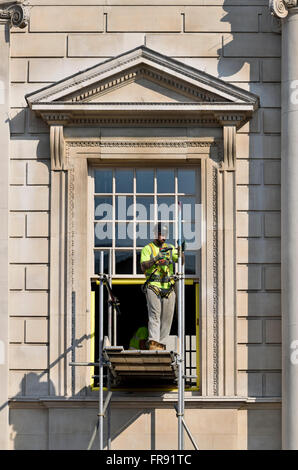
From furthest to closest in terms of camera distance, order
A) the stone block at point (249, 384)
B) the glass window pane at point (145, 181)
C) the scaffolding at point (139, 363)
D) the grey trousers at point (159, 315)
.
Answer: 1. the glass window pane at point (145, 181)
2. the stone block at point (249, 384)
3. the grey trousers at point (159, 315)
4. the scaffolding at point (139, 363)

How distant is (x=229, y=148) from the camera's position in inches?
1467

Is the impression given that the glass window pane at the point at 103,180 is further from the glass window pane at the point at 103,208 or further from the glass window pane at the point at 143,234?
the glass window pane at the point at 143,234

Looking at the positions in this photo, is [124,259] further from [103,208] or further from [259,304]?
[259,304]

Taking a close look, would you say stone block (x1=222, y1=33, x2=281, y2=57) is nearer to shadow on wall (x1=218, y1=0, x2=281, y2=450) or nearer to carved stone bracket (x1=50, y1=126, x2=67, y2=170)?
shadow on wall (x1=218, y1=0, x2=281, y2=450)

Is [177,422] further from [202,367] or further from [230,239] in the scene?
[230,239]

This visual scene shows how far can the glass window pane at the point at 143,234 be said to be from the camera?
37562 millimetres

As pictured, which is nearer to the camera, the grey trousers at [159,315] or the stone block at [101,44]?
the grey trousers at [159,315]

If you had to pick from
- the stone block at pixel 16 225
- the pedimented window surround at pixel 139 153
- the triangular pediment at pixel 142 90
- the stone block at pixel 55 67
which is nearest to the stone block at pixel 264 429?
the pedimented window surround at pixel 139 153

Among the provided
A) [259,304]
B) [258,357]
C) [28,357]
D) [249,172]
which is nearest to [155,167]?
[249,172]

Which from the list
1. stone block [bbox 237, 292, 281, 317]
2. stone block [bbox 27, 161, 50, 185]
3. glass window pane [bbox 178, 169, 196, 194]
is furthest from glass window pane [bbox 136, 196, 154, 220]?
stone block [bbox 237, 292, 281, 317]

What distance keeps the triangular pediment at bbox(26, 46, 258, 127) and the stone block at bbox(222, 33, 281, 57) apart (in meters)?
0.81

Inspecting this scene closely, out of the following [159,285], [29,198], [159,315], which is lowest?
[159,315]

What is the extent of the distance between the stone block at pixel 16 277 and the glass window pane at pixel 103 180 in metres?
2.06

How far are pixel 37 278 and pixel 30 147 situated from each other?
7.93ft
